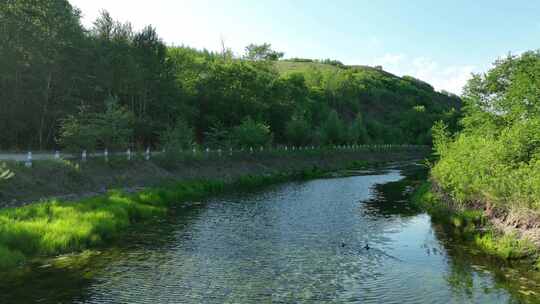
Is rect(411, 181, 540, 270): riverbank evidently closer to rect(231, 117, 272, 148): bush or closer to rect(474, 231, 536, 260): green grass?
rect(474, 231, 536, 260): green grass

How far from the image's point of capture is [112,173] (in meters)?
35.2

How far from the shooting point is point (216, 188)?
4166cm

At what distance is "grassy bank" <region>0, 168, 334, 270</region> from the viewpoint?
17594 millimetres

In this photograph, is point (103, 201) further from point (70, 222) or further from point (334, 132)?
point (334, 132)

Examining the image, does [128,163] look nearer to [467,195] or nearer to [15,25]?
[15,25]

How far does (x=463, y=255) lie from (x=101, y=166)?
27.0 m

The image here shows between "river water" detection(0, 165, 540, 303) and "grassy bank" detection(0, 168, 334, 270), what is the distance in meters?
1.11

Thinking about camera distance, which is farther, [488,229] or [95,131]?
[95,131]

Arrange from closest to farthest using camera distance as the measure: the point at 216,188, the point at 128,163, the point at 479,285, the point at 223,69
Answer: the point at 479,285 → the point at 128,163 → the point at 216,188 → the point at 223,69

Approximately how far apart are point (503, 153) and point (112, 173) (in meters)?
27.6

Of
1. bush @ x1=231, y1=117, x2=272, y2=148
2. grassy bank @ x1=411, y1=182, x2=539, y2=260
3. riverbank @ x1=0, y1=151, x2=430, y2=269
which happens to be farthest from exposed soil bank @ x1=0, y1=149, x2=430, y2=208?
grassy bank @ x1=411, y1=182, x2=539, y2=260

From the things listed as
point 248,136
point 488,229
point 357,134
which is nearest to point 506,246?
point 488,229

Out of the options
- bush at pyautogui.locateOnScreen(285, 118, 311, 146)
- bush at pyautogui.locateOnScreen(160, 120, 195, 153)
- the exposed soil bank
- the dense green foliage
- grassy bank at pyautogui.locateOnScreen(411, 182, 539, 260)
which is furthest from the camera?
bush at pyautogui.locateOnScreen(285, 118, 311, 146)

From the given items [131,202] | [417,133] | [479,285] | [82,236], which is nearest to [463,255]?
[479,285]
